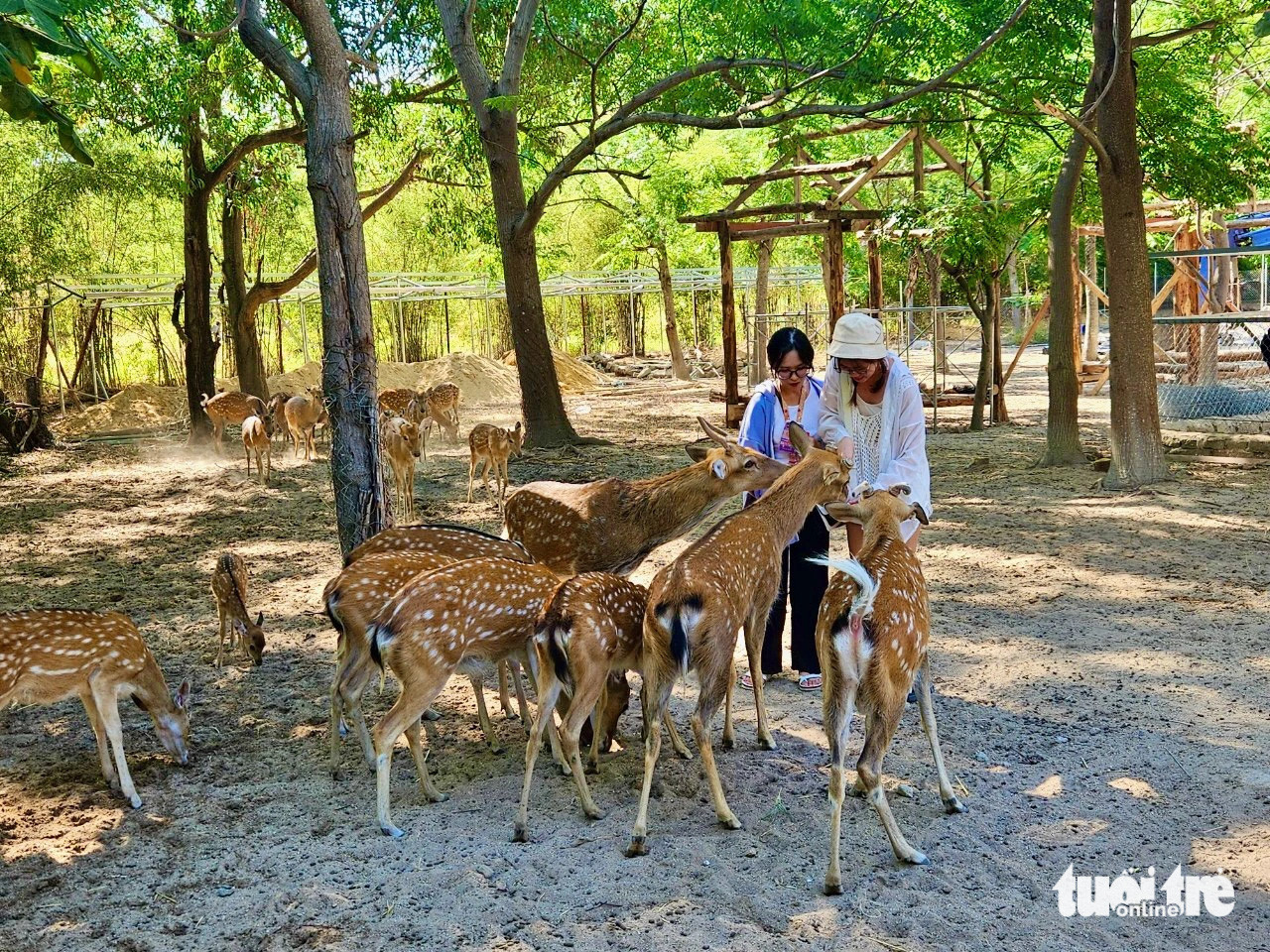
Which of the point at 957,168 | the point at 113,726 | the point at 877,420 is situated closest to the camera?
the point at 113,726

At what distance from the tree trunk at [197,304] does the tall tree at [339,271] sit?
1067 centimetres

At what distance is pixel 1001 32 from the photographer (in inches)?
350

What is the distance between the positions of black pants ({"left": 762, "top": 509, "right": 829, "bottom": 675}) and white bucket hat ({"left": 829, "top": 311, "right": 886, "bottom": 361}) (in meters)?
0.95

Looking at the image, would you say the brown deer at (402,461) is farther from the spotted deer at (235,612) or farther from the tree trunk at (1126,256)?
the tree trunk at (1126,256)

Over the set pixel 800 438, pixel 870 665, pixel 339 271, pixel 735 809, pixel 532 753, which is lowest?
pixel 735 809

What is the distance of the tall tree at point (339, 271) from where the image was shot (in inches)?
236

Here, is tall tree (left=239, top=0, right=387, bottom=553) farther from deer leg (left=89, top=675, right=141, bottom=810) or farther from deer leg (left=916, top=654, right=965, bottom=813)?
deer leg (left=916, top=654, right=965, bottom=813)

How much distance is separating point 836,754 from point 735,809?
75 cm

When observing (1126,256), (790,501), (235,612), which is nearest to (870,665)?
(790,501)

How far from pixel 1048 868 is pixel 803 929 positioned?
0.93m

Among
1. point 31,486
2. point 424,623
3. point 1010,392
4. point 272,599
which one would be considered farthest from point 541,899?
point 1010,392

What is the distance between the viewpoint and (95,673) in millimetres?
4711

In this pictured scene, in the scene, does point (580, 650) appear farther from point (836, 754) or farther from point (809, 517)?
point (809, 517)

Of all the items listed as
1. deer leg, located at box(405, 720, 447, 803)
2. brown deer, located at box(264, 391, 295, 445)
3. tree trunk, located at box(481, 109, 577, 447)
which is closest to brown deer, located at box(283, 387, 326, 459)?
brown deer, located at box(264, 391, 295, 445)
